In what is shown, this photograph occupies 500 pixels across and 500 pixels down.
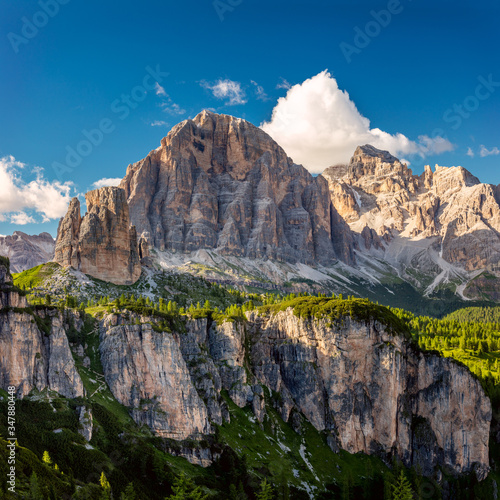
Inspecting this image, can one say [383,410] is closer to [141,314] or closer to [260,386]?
[260,386]

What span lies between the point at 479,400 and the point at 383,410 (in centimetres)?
3273

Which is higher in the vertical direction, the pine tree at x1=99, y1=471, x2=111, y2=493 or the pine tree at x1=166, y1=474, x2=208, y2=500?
the pine tree at x1=99, y1=471, x2=111, y2=493

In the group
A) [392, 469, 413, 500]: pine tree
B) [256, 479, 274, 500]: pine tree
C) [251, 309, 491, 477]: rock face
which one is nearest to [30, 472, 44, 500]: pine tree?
[256, 479, 274, 500]: pine tree

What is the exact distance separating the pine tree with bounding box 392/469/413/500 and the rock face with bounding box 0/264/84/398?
277ft

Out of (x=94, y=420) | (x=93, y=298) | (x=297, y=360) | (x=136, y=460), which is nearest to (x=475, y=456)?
(x=297, y=360)

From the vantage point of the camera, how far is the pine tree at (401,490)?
121m

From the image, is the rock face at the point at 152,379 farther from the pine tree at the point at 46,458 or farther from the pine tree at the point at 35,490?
the pine tree at the point at 35,490

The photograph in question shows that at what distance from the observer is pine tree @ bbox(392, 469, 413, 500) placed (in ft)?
396

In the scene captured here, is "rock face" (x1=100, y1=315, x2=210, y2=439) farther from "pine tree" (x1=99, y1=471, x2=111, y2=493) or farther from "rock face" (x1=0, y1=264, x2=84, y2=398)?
"pine tree" (x1=99, y1=471, x2=111, y2=493)

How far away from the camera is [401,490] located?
124375mm

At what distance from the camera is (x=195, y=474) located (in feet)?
362

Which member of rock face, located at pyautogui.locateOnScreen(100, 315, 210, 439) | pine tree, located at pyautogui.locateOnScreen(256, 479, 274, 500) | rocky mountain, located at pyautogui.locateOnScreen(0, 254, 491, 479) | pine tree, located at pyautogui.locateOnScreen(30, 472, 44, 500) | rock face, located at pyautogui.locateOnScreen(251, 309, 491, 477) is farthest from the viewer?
rock face, located at pyautogui.locateOnScreen(251, 309, 491, 477)

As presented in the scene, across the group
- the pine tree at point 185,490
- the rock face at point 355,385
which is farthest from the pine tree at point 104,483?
the rock face at point 355,385

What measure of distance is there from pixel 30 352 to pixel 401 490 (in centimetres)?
10173
